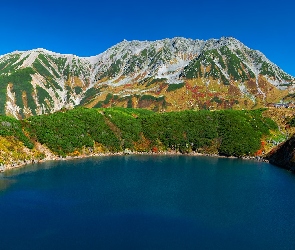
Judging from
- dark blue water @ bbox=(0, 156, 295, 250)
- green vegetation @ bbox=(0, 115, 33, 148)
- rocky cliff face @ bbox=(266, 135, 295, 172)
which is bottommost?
dark blue water @ bbox=(0, 156, 295, 250)

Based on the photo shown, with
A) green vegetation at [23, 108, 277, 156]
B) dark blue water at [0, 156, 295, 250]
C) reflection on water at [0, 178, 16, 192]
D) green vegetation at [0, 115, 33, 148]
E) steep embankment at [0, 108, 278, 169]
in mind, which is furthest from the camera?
green vegetation at [23, 108, 277, 156]

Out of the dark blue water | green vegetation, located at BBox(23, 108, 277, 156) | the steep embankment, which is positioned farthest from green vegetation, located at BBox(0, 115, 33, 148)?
the dark blue water

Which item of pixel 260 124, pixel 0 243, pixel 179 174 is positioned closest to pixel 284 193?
pixel 179 174

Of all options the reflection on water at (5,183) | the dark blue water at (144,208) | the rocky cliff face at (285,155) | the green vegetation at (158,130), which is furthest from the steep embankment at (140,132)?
the reflection on water at (5,183)

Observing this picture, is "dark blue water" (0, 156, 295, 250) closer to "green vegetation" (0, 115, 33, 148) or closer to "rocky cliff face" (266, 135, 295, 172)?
"rocky cliff face" (266, 135, 295, 172)

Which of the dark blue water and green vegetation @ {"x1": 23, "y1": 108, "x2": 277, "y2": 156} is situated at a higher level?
green vegetation @ {"x1": 23, "y1": 108, "x2": 277, "y2": 156}

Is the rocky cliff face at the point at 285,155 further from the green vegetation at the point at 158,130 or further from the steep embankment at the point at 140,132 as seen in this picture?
the green vegetation at the point at 158,130

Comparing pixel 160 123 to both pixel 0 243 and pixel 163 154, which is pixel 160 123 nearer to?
pixel 163 154
